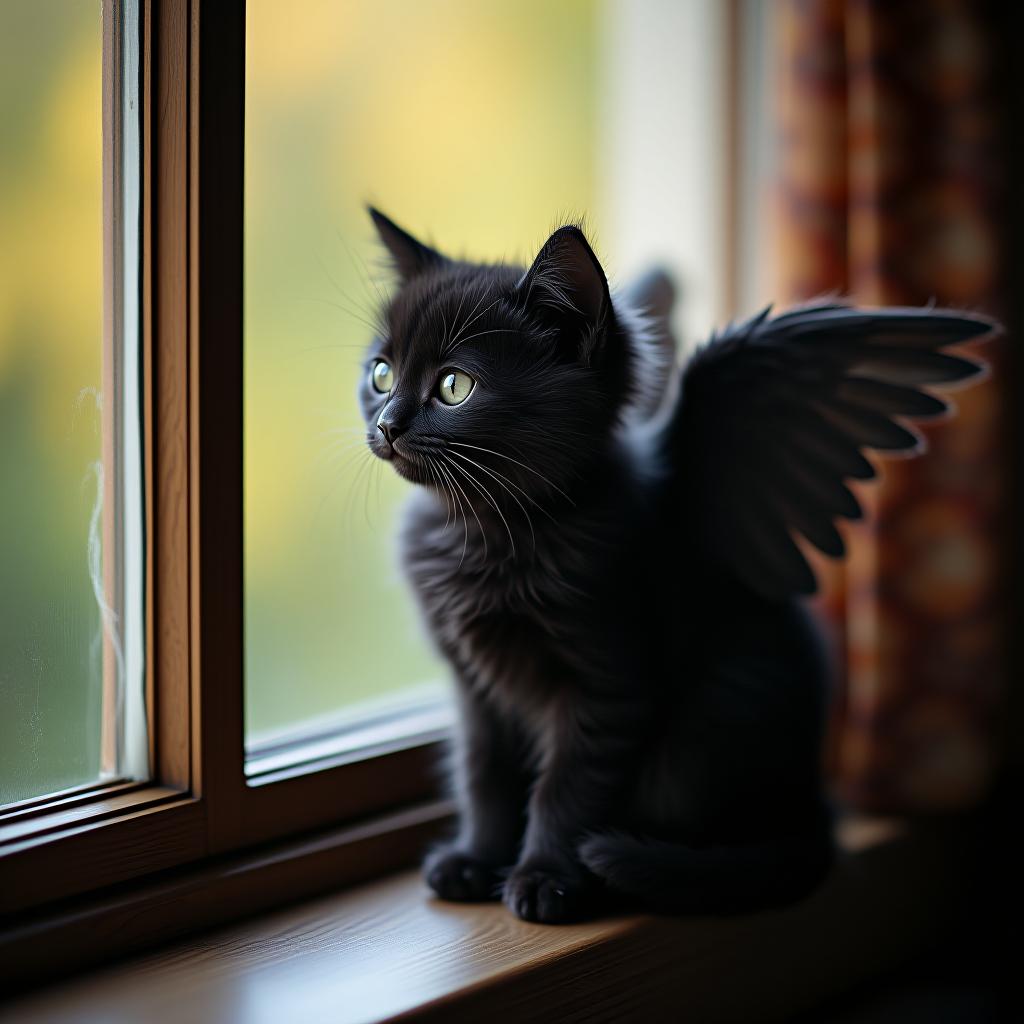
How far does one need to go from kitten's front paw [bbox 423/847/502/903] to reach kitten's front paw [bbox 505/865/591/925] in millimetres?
54

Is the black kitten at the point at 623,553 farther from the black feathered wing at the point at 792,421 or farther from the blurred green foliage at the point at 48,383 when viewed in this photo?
the blurred green foliage at the point at 48,383

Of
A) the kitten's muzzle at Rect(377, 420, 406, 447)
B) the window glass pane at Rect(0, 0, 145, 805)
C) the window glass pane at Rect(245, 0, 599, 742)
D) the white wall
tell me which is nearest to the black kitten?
the kitten's muzzle at Rect(377, 420, 406, 447)

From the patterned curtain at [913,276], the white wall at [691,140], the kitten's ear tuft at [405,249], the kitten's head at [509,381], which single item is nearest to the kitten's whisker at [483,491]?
the kitten's head at [509,381]

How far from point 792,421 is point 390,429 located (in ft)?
1.34

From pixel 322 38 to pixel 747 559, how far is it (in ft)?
2.44

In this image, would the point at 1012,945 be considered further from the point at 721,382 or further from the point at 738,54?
the point at 738,54

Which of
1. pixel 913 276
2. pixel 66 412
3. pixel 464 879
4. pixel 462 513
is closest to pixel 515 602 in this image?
pixel 462 513

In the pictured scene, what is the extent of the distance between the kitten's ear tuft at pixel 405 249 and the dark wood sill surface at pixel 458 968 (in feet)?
2.06

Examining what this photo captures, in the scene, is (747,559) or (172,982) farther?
(747,559)

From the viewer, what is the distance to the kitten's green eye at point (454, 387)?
0.83m

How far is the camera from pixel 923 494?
1274mm

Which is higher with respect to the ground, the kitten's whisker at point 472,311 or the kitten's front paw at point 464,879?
the kitten's whisker at point 472,311

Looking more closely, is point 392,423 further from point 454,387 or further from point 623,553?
point 623,553

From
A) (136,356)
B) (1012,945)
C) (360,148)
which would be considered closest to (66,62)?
(136,356)
